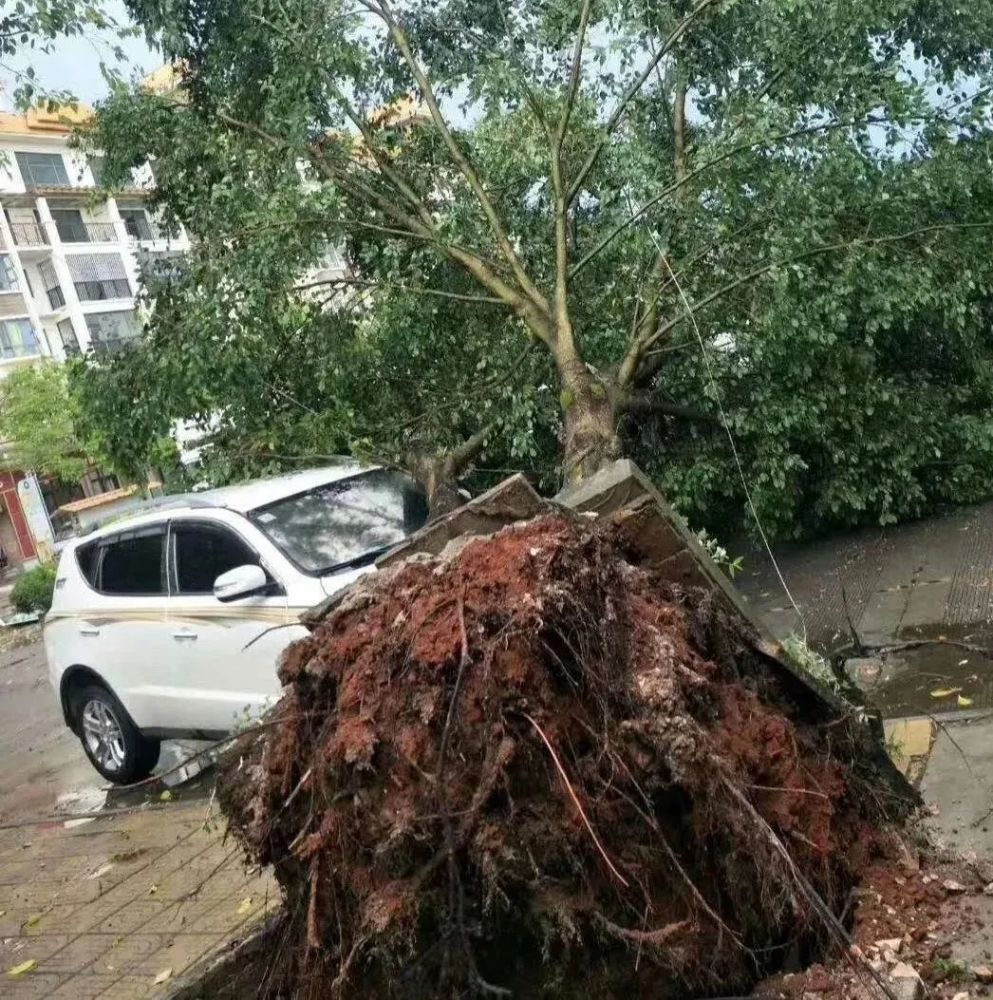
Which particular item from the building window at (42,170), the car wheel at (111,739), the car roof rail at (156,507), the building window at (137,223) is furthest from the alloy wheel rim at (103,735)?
the building window at (42,170)

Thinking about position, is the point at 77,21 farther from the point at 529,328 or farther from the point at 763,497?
the point at 763,497

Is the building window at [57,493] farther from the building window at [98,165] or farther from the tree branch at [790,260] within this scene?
the tree branch at [790,260]

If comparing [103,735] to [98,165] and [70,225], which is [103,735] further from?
[70,225]

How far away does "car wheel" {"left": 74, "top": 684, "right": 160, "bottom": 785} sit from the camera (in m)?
7.89

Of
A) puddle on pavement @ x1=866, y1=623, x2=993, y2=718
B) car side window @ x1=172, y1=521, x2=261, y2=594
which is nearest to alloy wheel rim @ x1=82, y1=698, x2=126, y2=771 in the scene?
car side window @ x1=172, y1=521, x2=261, y2=594

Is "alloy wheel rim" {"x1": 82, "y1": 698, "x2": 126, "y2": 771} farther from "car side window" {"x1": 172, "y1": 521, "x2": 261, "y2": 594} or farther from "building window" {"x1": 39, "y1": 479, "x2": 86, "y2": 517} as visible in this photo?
"building window" {"x1": 39, "y1": 479, "x2": 86, "y2": 517}

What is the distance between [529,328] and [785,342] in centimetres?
202

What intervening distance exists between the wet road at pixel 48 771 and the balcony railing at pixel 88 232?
3751 cm

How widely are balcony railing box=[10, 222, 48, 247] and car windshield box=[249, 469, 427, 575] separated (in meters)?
43.2

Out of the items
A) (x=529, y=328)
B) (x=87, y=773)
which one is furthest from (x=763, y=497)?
(x=87, y=773)

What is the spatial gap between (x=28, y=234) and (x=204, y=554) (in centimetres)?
4365

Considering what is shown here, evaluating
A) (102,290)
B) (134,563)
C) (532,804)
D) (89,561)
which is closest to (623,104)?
(134,563)

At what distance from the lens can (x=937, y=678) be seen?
21.7 ft

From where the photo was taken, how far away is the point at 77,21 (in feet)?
27.2
